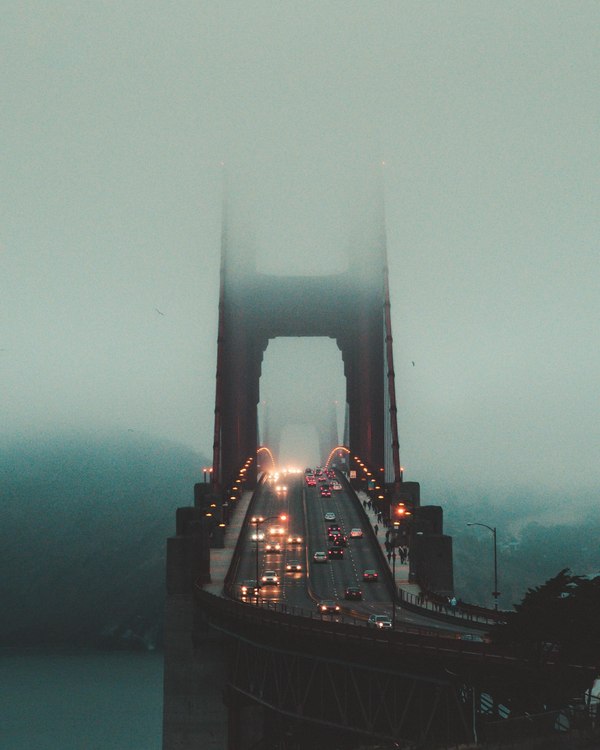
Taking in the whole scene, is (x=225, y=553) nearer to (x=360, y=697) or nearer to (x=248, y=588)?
(x=248, y=588)

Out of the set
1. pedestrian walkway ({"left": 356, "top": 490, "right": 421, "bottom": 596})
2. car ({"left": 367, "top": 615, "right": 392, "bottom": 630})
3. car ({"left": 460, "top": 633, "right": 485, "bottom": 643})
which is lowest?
car ({"left": 460, "top": 633, "right": 485, "bottom": 643})

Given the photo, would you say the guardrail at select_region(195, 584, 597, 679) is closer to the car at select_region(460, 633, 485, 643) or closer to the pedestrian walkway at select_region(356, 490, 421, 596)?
the car at select_region(460, 633, 485, 643)

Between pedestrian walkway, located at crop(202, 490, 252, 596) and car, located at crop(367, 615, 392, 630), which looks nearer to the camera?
car, located at crop(367, 615, 392, 630)

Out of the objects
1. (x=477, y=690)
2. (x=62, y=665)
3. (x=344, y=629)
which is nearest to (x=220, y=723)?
(x=344, y=629)

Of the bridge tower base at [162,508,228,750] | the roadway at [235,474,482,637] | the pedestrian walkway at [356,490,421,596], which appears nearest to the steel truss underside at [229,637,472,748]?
the roadway at [235,474,482,637]

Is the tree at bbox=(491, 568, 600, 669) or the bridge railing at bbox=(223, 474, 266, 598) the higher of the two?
the bridge railing at bbox=(223, 474, 266, 598)

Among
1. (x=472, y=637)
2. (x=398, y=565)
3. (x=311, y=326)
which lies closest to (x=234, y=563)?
(x=398, y=565)
